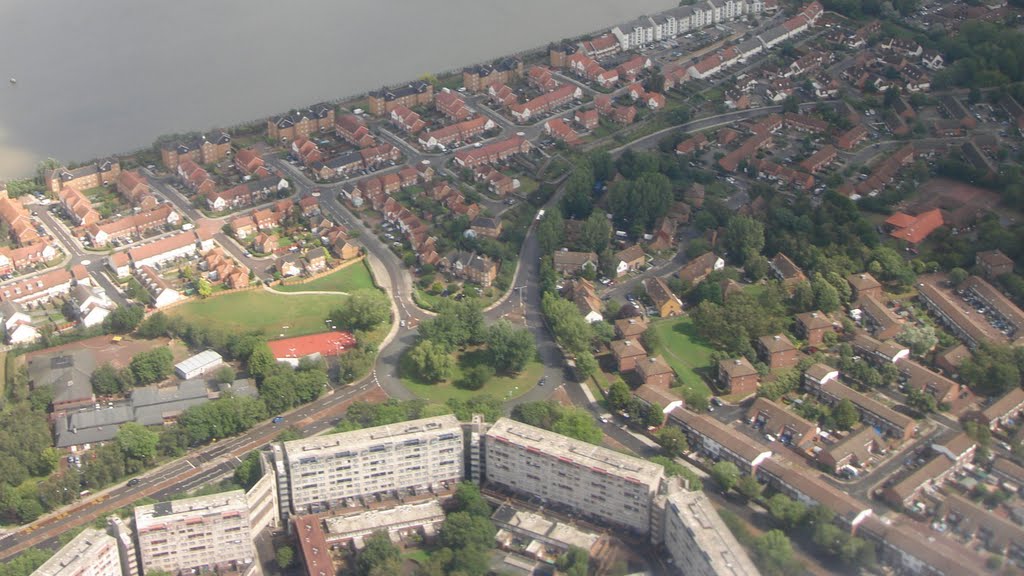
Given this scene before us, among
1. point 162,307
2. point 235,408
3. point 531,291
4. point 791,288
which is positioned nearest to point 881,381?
point 791,288

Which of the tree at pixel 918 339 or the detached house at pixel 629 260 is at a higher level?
the detached house at pixel 629 260

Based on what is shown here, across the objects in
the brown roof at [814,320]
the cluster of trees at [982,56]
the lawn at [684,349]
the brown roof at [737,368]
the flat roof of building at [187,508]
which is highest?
the cluster of trees at [982,56]

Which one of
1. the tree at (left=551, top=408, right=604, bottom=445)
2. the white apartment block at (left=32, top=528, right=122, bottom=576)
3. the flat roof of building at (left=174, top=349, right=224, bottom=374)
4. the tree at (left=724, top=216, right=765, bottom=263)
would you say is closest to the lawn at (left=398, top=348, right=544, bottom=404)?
the tree at (left=551, top=408, right=604, bottom=445)

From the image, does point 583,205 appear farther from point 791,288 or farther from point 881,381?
point 881,381

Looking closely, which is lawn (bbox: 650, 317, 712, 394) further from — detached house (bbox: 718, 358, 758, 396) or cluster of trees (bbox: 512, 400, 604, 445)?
cluster of trees (bbox: 512, 400, 604, 445)

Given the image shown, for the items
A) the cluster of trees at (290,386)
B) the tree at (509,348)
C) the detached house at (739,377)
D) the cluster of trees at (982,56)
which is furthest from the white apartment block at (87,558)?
the cluster of trees at (982,56)

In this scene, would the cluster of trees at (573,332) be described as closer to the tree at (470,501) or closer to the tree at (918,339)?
the tree at (470,501)
